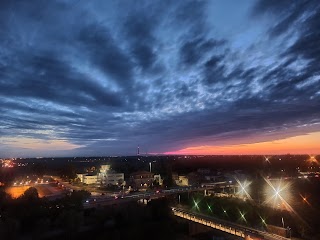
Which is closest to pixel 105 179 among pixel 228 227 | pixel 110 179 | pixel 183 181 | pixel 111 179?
pixel 110 179

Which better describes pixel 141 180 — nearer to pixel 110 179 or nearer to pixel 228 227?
pixel 110 179

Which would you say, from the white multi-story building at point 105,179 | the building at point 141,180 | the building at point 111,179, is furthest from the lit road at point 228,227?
the white multi-story building at point 105,179

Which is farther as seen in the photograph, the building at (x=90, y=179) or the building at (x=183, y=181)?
the building at (x=90, y=179)

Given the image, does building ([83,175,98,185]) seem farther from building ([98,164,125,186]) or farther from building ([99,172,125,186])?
building ([99,172,125,186])

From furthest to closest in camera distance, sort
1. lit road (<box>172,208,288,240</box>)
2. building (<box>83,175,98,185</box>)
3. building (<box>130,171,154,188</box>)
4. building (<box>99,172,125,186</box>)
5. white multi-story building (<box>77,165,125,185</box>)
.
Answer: building (<box>83,175,98,185</box>) < white multi-story building (<box>77,165,125,185</box>) < building (<box>99,172,125,186</box>) < building (<box>130,171,154,188</box>) < lit road (<box>172,208,288,240</box>)

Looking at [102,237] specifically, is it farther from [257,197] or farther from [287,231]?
[257,197]

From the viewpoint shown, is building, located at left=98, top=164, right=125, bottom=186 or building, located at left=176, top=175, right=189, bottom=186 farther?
building, located at left=176, top=175, right=189, bottom=186

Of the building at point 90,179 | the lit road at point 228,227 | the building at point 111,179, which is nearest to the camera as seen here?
the lit road at point 228,227

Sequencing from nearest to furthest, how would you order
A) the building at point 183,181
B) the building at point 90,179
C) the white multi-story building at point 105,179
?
1. the white multi-story building at point 105,179
2. the building at point 183,181
3. the building at point 90,179

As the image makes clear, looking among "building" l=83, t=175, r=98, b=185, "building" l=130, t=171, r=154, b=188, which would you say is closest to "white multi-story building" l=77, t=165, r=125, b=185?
"building" l=83, t=175, r=98, b=185

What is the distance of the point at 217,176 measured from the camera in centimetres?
8938

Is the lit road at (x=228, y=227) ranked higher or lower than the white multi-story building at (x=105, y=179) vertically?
lower

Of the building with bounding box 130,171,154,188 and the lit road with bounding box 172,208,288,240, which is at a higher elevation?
the building with bounding box 130,171,154,188

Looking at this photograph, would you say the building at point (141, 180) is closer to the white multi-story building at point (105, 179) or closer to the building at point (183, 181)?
the white multi-story building at point (105, 179)
